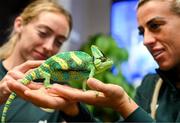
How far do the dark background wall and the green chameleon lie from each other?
77cm

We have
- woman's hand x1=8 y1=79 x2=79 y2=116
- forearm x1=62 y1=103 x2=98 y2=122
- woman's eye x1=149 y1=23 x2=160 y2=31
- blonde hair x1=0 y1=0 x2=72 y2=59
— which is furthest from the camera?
blonde hair x1=0 y1=0 x2=72 y2=59

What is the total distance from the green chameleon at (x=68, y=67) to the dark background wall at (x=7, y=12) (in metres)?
0.77

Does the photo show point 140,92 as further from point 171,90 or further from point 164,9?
point 164,9

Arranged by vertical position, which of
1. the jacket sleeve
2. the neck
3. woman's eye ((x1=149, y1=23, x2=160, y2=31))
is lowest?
the neck

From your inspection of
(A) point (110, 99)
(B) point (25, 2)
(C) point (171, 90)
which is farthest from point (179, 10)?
(B) point (25, 2)

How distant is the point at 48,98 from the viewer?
23.7 inches

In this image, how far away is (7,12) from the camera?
1667 millimetres

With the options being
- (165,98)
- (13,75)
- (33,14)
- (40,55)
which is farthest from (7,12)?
(13,75)

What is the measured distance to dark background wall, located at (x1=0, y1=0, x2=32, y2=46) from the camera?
4.59 ft

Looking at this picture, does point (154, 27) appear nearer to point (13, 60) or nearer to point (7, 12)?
point (13, 60)

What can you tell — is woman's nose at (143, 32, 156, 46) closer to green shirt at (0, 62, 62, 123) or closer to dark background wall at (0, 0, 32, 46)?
green shirt at (0, 62, 62, 123)

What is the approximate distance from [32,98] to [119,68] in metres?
1.35

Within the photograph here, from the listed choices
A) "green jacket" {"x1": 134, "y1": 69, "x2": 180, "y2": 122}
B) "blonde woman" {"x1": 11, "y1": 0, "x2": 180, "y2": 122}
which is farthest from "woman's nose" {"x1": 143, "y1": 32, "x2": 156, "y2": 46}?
"green jacket" {"x1": 134, "y1": 69, "x2": 180, "y2": 122}

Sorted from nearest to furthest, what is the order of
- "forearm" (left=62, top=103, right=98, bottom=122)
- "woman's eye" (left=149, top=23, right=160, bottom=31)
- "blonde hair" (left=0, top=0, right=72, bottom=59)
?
"forearm" (left=62, top=103, right=98, bottom=122) → "woman's eye" (left=149, top=23, right=160, bottom=31) → "blonde hair" (left=0, top=0, right=72, bottom=59)
